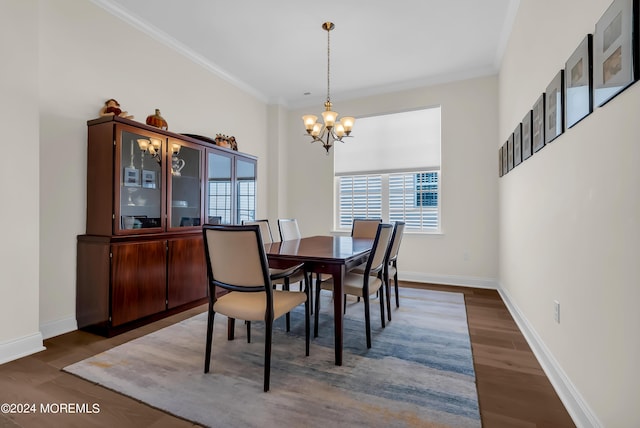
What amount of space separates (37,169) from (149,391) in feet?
5.89

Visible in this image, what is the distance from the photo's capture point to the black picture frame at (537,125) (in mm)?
2078

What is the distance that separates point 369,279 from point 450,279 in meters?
2.31

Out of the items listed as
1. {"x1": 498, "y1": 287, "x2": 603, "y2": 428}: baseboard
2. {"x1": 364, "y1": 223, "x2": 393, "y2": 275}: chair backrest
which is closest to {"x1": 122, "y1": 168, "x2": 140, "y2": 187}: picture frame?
{"x1": 364, "y1": 223, "x2": 393, "y2": 275}: chair backrest

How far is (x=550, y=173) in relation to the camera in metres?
1.96

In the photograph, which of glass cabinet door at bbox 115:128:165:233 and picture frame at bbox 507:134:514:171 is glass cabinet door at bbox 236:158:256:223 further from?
picture frame at bbox 507:134:514:171

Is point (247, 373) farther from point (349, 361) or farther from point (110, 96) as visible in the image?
point (110, 96)

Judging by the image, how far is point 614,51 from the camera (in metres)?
1.14

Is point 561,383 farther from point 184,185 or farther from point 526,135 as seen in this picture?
point 184,185

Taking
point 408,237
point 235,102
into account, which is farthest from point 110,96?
point 408,237

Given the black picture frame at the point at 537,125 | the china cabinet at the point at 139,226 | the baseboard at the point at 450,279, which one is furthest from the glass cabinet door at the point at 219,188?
the black picture frame at the point at 537,125

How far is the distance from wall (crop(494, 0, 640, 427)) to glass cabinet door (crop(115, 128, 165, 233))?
10.3 feet

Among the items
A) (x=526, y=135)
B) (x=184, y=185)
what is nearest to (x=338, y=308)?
(x=526, y=135)

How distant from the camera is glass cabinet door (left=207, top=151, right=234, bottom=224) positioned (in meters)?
3.59

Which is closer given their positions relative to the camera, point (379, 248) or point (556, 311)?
point (556, 311)
